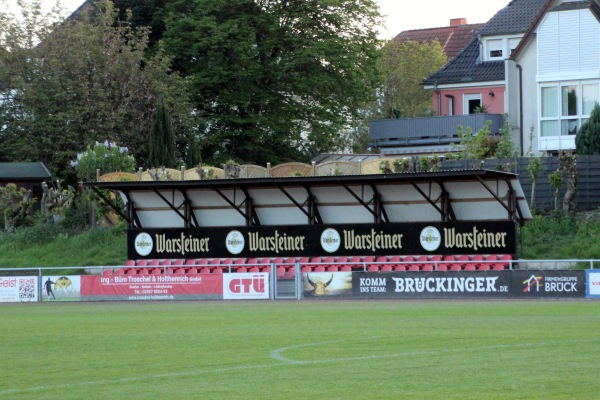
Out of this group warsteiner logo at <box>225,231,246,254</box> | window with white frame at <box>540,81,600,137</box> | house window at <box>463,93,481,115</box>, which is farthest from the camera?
house window at <box>463,93,481,115</box>

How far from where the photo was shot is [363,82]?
63.2 m

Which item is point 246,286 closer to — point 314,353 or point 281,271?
point 281,271

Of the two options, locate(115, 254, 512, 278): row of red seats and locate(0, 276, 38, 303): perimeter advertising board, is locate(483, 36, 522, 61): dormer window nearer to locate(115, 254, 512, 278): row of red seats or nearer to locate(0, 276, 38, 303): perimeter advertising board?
locate(115, 254, 512, 278): row of red seats

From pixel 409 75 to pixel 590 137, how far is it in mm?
42113

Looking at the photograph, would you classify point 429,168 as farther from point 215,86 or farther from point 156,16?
point 156,16

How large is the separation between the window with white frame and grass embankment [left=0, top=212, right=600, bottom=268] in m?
10.9

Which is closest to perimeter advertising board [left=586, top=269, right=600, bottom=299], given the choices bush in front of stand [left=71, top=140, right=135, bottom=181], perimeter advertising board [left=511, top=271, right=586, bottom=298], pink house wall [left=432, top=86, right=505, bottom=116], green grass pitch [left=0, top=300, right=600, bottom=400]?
perimeter advertising board [left=511, top=271, right=586, bottom=298]

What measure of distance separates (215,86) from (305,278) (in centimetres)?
2929

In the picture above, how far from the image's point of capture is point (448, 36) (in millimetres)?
95562

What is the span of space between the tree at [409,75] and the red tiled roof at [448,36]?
8.40 metres

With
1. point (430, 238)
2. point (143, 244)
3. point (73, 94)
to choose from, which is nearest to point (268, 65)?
point (73, 94)

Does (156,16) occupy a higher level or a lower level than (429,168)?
higher

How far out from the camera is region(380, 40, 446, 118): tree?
83688 mm

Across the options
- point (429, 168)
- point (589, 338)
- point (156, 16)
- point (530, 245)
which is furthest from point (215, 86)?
point (589, 338)
